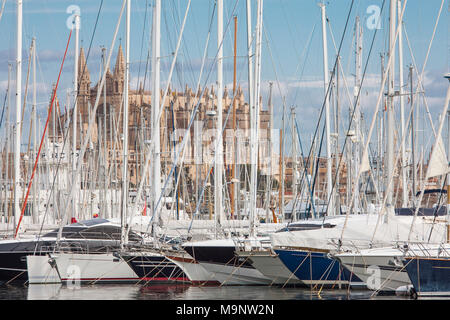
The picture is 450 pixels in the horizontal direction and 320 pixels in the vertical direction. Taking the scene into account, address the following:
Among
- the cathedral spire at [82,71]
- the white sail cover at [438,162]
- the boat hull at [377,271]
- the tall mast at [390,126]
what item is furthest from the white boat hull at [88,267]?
the white sail cover at [438,162]

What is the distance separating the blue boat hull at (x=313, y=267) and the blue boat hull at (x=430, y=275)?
4.41 meters

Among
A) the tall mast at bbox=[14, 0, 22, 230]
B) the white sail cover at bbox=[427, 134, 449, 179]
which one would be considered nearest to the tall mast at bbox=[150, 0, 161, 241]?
the tall mast at bbox=[14, 0, 22, 230]

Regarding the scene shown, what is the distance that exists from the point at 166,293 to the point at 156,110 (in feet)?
18.9

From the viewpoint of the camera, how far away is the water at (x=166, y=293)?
76.0 ft

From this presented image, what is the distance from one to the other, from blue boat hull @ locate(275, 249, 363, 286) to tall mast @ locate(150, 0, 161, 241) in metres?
4.09

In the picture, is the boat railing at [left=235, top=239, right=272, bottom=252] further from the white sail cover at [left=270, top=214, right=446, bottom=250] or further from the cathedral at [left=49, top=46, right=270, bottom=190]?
the cathedral at [left=49, top=46, right=270, bottom=190]

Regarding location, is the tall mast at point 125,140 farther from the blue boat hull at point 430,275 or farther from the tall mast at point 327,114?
the blue boat hull at point 430,275

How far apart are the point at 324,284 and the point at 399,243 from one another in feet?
12.0

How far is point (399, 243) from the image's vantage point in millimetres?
22328

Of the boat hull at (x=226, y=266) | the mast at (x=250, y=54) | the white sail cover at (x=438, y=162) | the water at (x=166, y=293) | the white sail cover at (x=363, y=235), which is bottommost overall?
the water at (x=166, y=293)

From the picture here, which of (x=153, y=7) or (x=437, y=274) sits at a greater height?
(x=153, y=7)

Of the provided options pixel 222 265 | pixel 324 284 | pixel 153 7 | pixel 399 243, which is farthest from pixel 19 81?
pixel 399 243
